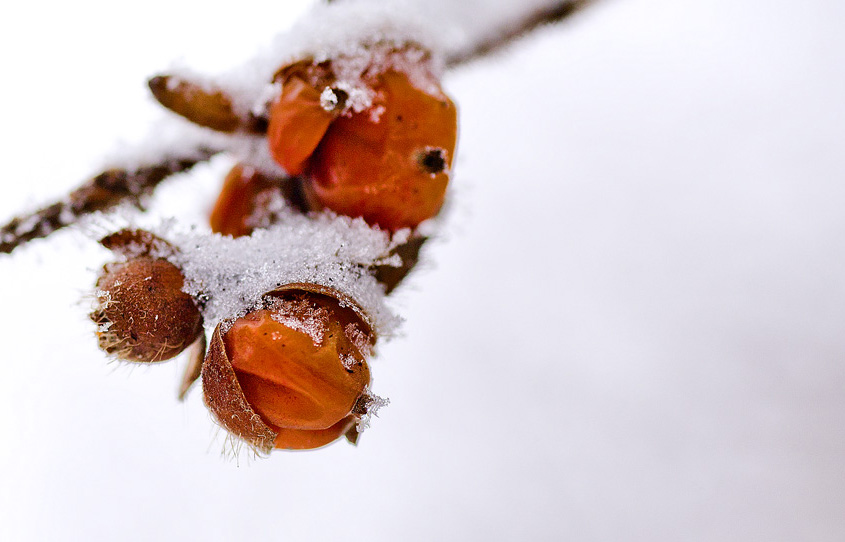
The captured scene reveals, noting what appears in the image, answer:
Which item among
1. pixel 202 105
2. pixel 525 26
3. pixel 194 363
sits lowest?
pixel 194 363

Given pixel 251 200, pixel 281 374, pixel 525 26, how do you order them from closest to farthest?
pixel 281 374 → pixel 251 200 → pixel 525 26

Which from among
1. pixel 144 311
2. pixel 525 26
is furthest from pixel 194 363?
pixel 525 26

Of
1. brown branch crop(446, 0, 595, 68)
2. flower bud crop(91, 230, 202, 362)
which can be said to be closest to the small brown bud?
flower bud crop(91, 230, 202, 362)

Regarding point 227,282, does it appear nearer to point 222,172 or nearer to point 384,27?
point 384,27

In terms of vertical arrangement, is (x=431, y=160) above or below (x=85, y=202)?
above

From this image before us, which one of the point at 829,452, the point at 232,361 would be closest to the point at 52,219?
the point at 232,361

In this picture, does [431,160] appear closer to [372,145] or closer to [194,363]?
[372,145]
